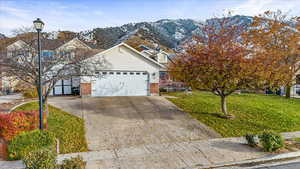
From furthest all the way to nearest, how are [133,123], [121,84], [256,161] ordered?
[121,84] < [133,123] < [256,161]

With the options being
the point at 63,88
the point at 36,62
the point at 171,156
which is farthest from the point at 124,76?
the point at 171,156

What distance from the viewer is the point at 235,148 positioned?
6.74 m

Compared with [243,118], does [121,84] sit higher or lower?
higher

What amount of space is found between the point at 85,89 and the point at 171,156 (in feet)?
34.7

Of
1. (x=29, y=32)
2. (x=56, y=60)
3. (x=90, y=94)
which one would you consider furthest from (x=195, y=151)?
(x=90, y=94)

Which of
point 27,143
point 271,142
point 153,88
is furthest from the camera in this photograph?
point 153,88

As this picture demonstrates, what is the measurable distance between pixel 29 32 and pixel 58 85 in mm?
9239

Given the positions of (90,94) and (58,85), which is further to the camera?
(58,85)

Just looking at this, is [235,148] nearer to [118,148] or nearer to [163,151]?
[163,151]

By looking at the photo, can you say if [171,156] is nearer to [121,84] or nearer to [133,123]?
[133,123]

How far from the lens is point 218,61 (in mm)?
8570

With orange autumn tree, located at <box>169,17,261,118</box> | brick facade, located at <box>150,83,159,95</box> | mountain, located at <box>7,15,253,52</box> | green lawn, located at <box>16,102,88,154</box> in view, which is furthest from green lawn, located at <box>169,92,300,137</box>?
green lawn, located at <box>16,102,88,154</box>

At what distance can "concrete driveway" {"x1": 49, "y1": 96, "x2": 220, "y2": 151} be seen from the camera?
24.5 feet

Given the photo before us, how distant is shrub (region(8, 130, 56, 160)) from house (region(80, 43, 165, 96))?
8491 millimetres
